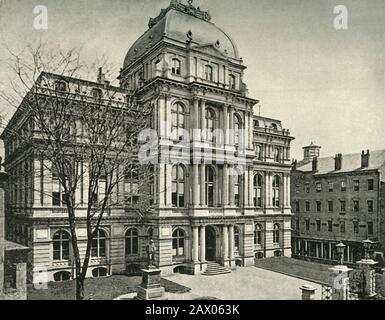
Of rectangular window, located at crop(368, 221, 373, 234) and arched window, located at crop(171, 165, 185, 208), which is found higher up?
arched window, located at crop(171, 165, 185, 208)

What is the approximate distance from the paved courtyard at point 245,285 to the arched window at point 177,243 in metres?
1.63

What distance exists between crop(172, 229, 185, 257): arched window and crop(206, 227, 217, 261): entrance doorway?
8.52 feet

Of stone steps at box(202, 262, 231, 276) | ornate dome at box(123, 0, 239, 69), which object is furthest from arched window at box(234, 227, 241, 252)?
ornate dome at box(123, 0, 239, 69)

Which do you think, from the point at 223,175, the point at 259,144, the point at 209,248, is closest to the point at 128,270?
the point at 209,248

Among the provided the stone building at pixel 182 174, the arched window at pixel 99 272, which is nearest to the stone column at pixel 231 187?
the stone building at pixel 182 174

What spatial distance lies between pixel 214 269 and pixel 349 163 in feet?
73.0

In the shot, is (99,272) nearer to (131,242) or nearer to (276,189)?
(131,242)

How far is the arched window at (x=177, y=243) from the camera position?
2519cm

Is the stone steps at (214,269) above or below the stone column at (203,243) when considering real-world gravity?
below

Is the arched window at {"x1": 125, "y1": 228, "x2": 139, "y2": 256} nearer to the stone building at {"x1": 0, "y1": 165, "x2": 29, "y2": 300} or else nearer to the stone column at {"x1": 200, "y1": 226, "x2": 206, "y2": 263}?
the stone column at {"x1": 200, "y1": 226, "x2": 206, "y2": 263}

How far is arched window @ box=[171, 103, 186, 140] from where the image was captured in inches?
993

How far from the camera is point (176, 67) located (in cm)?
2575

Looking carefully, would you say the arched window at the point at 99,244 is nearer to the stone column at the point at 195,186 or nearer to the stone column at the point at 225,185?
the stone column at the point at 195,186

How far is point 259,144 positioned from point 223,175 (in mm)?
8268
